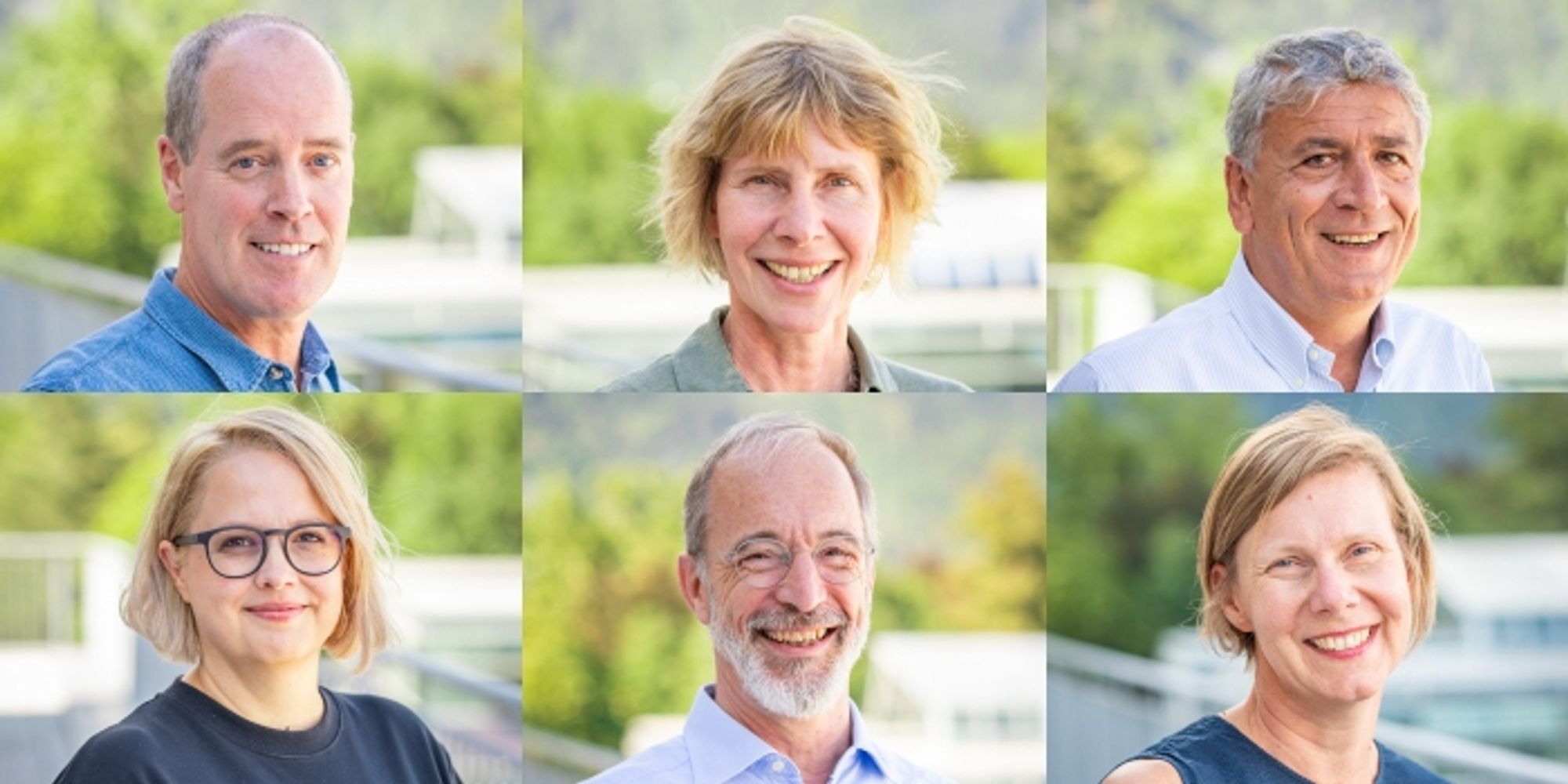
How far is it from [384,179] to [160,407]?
267cm

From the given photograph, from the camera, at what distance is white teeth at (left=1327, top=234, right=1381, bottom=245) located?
8.66ft

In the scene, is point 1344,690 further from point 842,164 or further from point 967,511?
point 967,511

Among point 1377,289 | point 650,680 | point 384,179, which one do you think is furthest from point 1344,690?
point 384,179

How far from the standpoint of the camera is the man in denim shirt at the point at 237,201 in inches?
98.3

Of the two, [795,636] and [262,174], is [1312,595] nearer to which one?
[795,636]

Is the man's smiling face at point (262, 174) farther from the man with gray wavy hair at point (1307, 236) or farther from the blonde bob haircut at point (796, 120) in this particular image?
the man with gray wavy hair at point (1307, 236)

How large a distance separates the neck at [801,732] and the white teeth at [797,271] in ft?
1.87

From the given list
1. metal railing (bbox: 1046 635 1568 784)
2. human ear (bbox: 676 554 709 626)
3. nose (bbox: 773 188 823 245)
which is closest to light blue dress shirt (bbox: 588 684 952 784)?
human ear (bbox: 676 554 709 626)

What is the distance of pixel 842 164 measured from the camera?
2.59 metres

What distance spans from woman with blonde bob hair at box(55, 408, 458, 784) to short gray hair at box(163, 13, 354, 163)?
0.39 metres

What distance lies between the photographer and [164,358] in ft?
8.43

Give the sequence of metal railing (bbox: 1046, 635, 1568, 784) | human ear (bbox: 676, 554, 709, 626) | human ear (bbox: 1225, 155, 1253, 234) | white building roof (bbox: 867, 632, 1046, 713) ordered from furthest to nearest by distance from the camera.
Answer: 1. white building roof (bbox: 867, 632, 1046, 713)
2. metal railing (bbox: 1046, 635, 1568, 784)
3. human ear (bbox: 1225, 155, 1253, 234)
4. human ear (bbox: 676, 554, 709, 626)

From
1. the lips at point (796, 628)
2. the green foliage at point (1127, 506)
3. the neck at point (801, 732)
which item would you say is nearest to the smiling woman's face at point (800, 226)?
the lips at point (796, 628)

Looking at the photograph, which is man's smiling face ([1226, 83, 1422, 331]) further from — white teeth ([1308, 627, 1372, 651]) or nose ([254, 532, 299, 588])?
nose ([254, 532, 299, 588])
